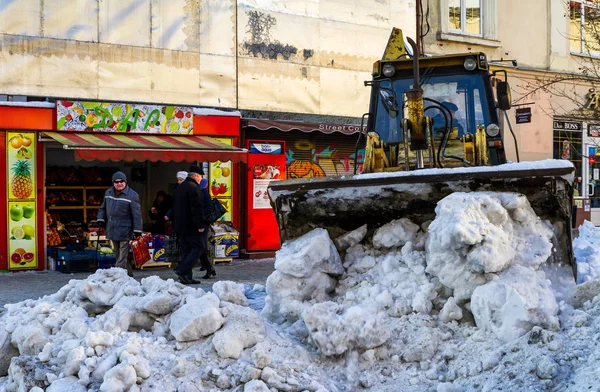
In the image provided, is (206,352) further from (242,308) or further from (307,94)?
(307,94)

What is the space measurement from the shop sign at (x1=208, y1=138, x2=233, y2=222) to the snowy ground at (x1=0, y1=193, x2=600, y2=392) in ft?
26.5

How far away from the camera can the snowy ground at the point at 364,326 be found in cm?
452

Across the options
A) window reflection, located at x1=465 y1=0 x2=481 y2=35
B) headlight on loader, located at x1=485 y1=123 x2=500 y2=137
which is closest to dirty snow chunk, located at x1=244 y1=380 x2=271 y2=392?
headlight on loader, located at x1=485 y1=123 x2=500 y2=137

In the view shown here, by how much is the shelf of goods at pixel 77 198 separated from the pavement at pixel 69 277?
5.34 ft

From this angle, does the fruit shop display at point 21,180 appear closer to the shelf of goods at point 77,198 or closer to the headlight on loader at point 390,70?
the shelf of goods at point 77,198

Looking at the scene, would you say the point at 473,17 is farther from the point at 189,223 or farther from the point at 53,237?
the point at 53,237

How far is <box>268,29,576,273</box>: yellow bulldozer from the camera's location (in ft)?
18.6

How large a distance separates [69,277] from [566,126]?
14.5m

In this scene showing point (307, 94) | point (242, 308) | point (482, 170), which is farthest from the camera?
point (307, 94)

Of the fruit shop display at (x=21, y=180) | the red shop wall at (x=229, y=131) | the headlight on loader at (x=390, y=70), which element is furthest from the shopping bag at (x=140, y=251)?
the headlight on loader at (x=390, y=70)

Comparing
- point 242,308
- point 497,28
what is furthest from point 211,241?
point 497,28

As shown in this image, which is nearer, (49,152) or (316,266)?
(316,266)

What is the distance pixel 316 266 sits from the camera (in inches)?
231

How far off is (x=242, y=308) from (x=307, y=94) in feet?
34.0
